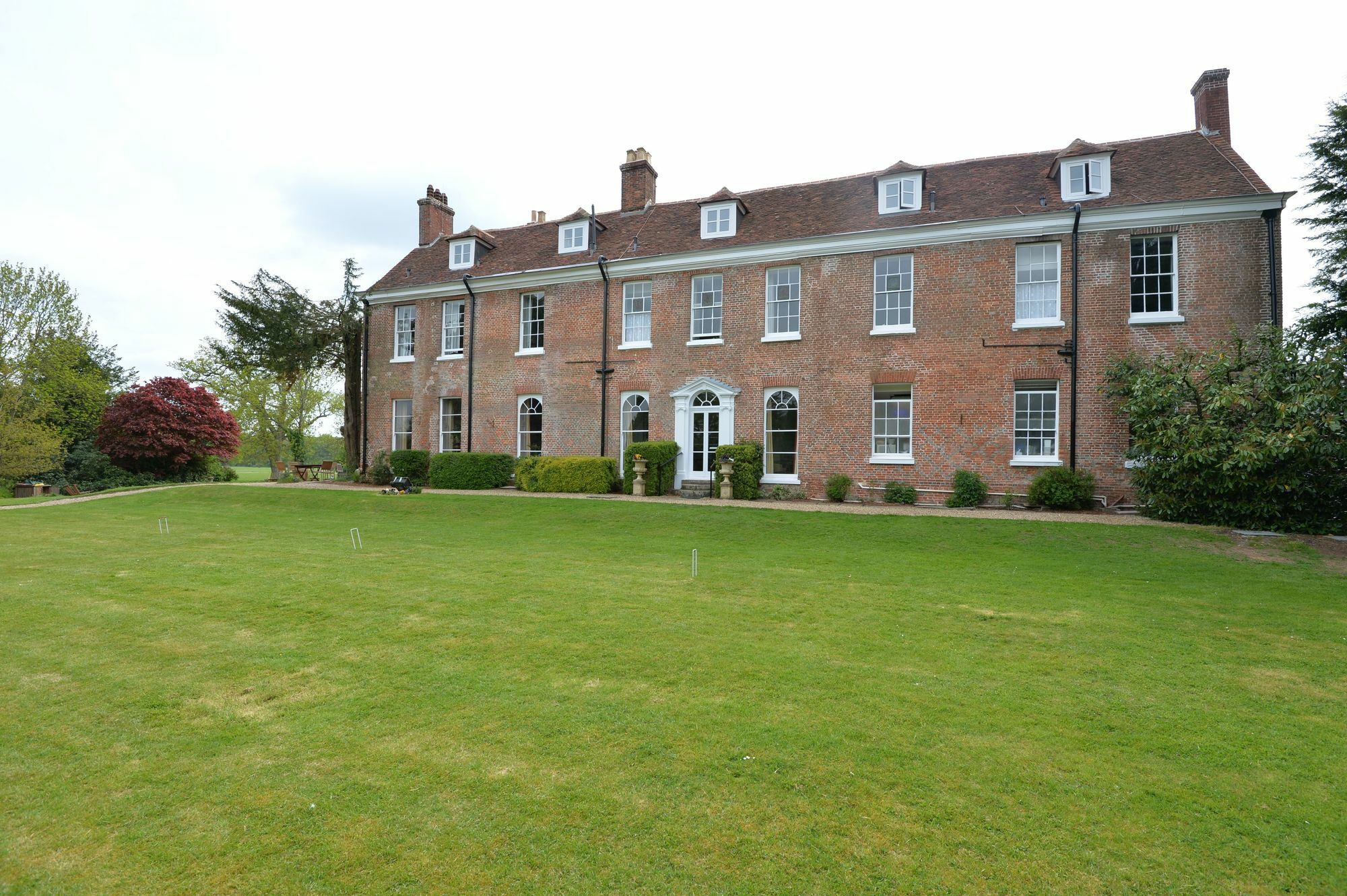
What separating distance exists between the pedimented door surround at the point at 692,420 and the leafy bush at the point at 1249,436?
9881 millimetres

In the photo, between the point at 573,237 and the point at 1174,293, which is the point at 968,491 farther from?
the point at 573,237

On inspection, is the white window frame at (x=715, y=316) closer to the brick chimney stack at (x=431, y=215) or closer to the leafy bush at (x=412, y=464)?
the leafy bush at (x=412, y=464)

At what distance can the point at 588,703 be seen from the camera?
4547mm

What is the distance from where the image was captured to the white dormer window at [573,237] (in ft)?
76.8


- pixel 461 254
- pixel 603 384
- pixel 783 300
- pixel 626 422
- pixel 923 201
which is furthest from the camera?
pixel 461 254

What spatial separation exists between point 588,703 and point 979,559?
813 cm

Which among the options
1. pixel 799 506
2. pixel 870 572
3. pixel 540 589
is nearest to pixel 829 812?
pixel 540 589

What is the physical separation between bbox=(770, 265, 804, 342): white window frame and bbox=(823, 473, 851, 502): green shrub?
13.3 ft

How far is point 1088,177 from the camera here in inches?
671

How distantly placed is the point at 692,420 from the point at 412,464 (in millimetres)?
10081

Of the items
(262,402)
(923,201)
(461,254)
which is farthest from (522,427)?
(262,402)

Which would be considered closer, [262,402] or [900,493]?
[900,493]

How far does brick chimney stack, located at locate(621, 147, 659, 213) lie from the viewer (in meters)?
24.2

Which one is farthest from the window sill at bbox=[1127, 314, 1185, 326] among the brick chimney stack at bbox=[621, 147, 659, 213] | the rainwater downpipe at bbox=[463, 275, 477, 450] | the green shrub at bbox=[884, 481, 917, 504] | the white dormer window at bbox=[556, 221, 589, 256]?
the rainwater downpipe at bbox=[463, 275, 477, 450]
